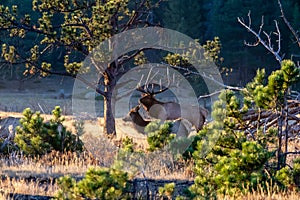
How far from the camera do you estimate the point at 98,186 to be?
17.2ft

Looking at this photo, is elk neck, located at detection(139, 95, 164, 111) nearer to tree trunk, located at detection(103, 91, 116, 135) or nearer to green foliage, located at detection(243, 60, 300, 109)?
tree trunk, located at detection(103, 91, 116, 135)

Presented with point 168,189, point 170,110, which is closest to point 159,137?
point 168,189

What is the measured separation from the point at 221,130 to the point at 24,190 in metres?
2.61

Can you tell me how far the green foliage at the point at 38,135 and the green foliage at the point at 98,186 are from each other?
4.27 meters

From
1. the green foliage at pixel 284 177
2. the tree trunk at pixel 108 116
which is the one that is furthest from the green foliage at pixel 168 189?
the tree trunk at pixel 108 116

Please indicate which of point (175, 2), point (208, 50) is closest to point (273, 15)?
point (175, 2)

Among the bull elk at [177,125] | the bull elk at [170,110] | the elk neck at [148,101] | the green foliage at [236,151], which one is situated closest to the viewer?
the green foliage at [236,151]

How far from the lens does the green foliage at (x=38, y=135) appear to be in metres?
9.66

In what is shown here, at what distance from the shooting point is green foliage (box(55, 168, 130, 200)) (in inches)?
206

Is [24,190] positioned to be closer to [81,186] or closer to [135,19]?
[81,186]

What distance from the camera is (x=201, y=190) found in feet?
19.9

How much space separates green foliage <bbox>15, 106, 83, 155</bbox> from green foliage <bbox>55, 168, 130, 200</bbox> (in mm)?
4273

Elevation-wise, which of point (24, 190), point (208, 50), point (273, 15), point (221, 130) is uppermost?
point (273, 15)

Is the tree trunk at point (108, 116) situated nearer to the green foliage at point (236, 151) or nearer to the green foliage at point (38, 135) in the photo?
the green foliage at point (38, 135)
